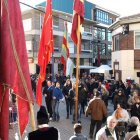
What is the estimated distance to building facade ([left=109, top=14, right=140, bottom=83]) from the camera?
1070 inches

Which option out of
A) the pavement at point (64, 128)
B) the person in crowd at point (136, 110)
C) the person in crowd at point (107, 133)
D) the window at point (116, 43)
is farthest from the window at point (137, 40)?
the person in crowd at point (107, 133)

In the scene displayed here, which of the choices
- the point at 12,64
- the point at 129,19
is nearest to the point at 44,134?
the point at 12,64

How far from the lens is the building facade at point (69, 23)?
46906mm

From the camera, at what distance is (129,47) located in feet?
91.5

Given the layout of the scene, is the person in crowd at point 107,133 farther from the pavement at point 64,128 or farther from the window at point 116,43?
the window at point 116,43

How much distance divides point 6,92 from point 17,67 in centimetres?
35

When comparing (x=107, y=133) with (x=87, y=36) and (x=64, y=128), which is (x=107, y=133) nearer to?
(x=64, y=128)

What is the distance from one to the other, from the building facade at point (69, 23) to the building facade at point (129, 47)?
14.8m

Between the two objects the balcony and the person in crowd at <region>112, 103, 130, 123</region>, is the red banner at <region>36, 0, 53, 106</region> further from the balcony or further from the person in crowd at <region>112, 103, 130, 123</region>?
the balcony

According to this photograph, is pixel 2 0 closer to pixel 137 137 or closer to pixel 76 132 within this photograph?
pixel 137 137

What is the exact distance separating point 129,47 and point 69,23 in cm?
1448

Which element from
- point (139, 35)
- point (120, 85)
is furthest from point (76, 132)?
point (139, 35)

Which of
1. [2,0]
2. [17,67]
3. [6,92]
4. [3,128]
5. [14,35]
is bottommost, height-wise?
[3,128]

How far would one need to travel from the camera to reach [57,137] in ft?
16.9
